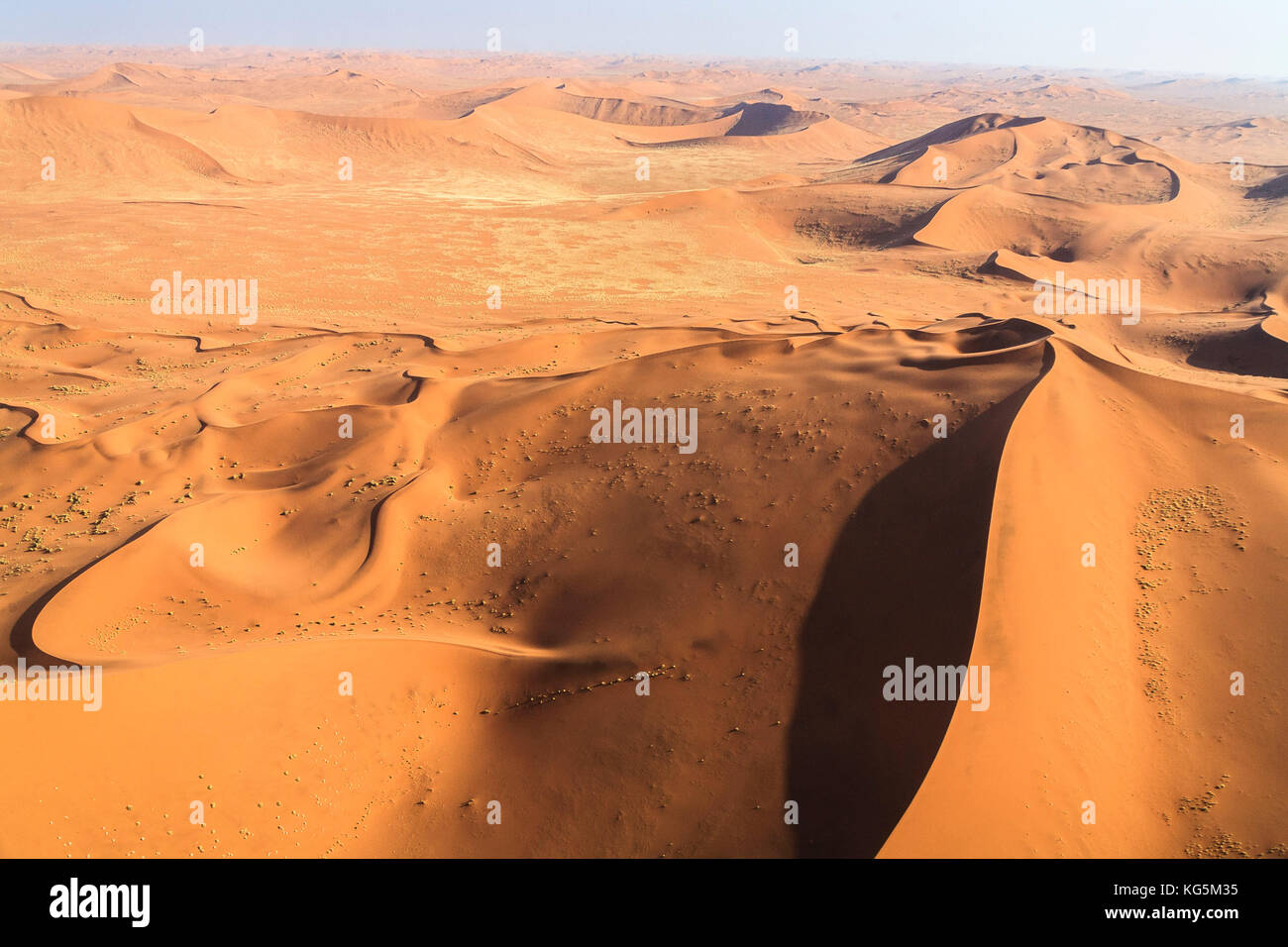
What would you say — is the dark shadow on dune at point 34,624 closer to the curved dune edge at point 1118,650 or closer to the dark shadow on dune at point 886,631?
the dark shadow on dune at point 886,631

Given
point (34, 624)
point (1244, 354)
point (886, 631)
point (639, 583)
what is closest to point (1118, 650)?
point (886, 631)

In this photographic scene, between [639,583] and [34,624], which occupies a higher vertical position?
[639,583]

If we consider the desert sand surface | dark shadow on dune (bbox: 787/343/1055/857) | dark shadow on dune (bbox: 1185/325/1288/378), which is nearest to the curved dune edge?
the desert sand surface

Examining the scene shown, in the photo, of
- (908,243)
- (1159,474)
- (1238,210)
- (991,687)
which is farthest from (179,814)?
(1238,210)

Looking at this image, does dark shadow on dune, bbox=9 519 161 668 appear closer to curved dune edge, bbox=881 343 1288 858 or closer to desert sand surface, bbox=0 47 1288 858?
desert sand surface, bbox=0 47 1288 858

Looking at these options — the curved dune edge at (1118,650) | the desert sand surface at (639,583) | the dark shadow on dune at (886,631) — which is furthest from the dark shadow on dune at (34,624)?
the curved dune edge at (1118,650)

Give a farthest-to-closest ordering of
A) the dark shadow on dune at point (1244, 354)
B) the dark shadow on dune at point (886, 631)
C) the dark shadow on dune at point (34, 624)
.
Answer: the dark shadow on dune at point (1244, 354), the dark shadow on dune at point (34, 624), the dark shadow on dune at point (886, 631)

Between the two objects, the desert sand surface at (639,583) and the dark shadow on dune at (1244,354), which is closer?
the desert sand surface at (639,583)

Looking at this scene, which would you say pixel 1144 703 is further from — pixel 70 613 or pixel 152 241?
pixel 152 241

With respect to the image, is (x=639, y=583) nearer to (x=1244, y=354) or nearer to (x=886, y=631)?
(x=886, y=631)
